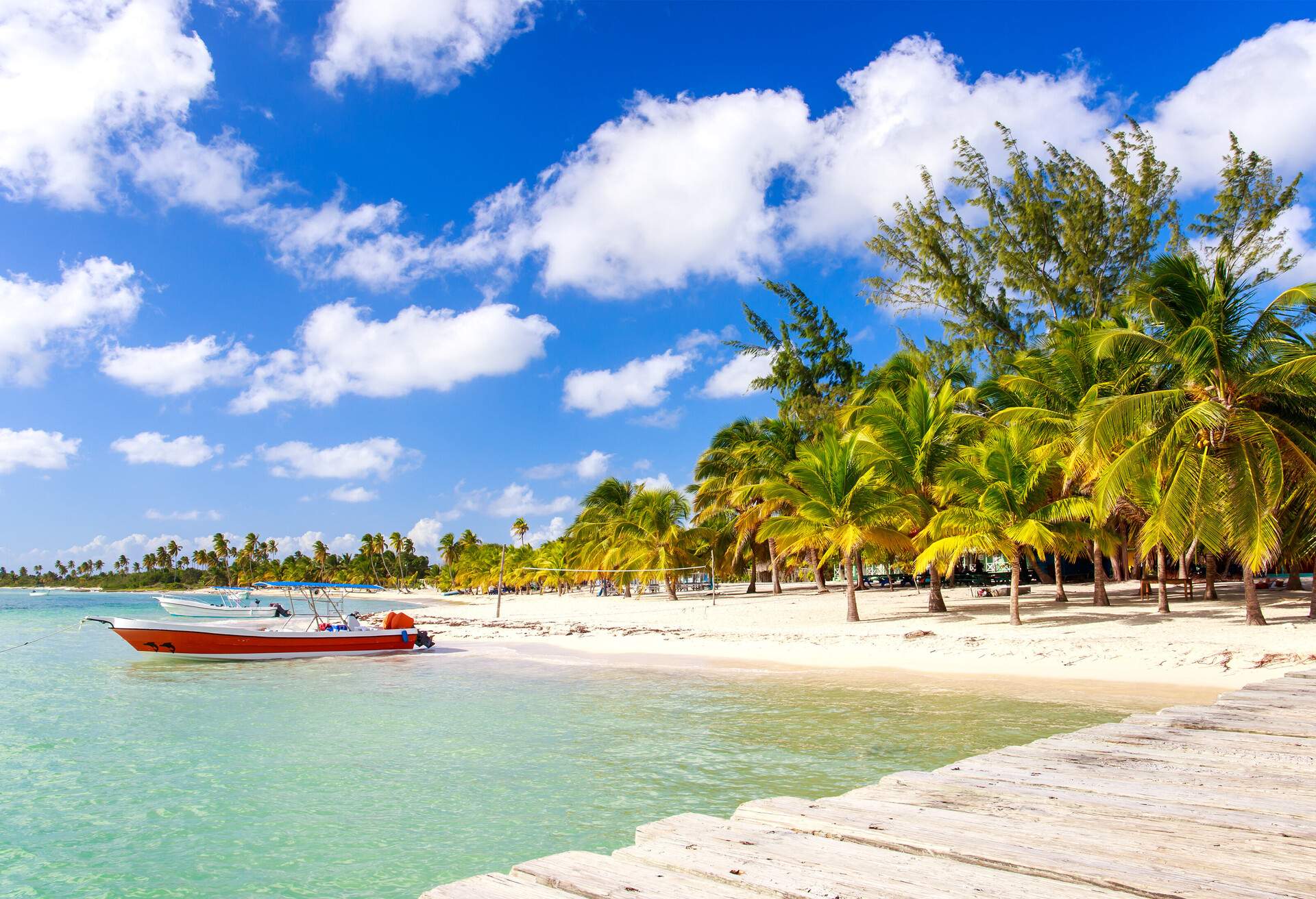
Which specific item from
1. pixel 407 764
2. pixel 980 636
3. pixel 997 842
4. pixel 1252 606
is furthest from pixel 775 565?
pixel 997 842

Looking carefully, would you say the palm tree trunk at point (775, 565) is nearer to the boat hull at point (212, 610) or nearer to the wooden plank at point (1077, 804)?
the boat hull at point (212, 610)

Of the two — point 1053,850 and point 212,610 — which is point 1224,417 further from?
point 212,610

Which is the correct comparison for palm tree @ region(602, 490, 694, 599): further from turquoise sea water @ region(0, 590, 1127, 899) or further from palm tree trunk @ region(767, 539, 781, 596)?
turquoise sea water @ region(0, 590, 1127, 899)

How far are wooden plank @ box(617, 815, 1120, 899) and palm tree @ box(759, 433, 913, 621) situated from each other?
718 inches

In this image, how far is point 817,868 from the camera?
244 cm

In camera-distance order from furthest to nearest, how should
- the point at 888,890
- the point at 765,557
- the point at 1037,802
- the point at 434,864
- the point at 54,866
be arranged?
the point at 765,557 < the point at 54,866 < the point at 434,864 < the point at 1037,802 < the point at 888,890

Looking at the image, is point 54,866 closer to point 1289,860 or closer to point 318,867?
point 318,867

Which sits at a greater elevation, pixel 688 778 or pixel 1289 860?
pixel 1289 860

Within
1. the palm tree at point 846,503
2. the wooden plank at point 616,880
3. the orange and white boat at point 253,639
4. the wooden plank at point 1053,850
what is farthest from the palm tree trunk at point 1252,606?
the orange and white boat at point 253,639

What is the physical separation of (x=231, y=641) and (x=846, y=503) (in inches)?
689

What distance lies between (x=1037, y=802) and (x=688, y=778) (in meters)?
5.41

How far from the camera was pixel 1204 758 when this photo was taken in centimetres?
432

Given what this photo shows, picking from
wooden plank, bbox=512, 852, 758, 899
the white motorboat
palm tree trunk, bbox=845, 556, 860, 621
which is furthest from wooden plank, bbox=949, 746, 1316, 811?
the white motorboat

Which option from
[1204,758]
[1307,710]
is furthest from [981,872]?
[1307,710]
